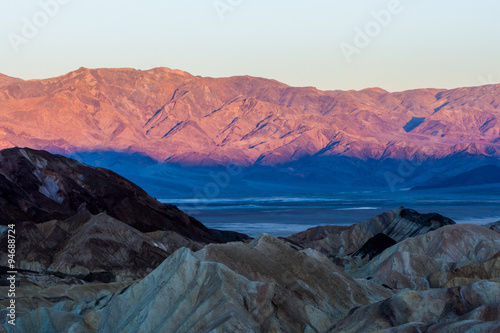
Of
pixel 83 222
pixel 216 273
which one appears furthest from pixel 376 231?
pixel 216 273

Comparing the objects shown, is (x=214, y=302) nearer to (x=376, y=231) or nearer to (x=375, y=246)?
(x=375, y=246)

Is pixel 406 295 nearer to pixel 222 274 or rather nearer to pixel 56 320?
pixel 222 274

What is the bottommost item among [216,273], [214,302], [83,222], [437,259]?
A: [437,259]

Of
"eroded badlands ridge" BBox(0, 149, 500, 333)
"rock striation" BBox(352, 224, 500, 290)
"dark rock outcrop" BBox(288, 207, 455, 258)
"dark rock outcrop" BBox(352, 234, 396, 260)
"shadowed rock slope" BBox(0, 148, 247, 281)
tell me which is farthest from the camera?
"dark rock outcrop" BBox(288, 207, 455, 258)

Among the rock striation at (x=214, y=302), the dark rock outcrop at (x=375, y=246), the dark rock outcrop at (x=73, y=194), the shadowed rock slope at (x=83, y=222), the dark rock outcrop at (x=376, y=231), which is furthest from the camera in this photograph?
the dark rock outcrop at (x=376, y=231)

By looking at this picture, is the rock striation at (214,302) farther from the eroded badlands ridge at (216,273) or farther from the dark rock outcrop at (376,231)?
the dark rock outcrop at (376,231)

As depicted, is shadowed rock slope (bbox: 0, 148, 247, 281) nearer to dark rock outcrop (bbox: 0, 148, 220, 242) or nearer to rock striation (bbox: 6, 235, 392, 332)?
dark rock outcrop (bbox: 0, 148, 220, 242)

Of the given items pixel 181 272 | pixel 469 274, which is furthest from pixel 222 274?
pixel 469 274

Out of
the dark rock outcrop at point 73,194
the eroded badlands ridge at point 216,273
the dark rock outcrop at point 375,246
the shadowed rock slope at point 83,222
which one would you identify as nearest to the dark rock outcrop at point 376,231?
the eroded badlands ridge at point 216,273

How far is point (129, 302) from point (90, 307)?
8813 millimetres

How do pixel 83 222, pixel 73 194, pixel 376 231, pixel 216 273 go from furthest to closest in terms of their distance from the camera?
pixel 376 231 < pixel 73 194 < pixel 83 222 < pixel 216 273

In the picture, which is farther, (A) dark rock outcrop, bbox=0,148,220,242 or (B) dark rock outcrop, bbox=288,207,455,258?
(B) dark rock outcrop, bbox=288,207,455,258

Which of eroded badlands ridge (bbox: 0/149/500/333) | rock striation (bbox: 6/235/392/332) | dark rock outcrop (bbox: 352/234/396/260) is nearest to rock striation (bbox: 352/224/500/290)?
eroded badlands ridge (bbox: 0/149/500/333)

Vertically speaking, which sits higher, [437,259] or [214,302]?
[214,302]
